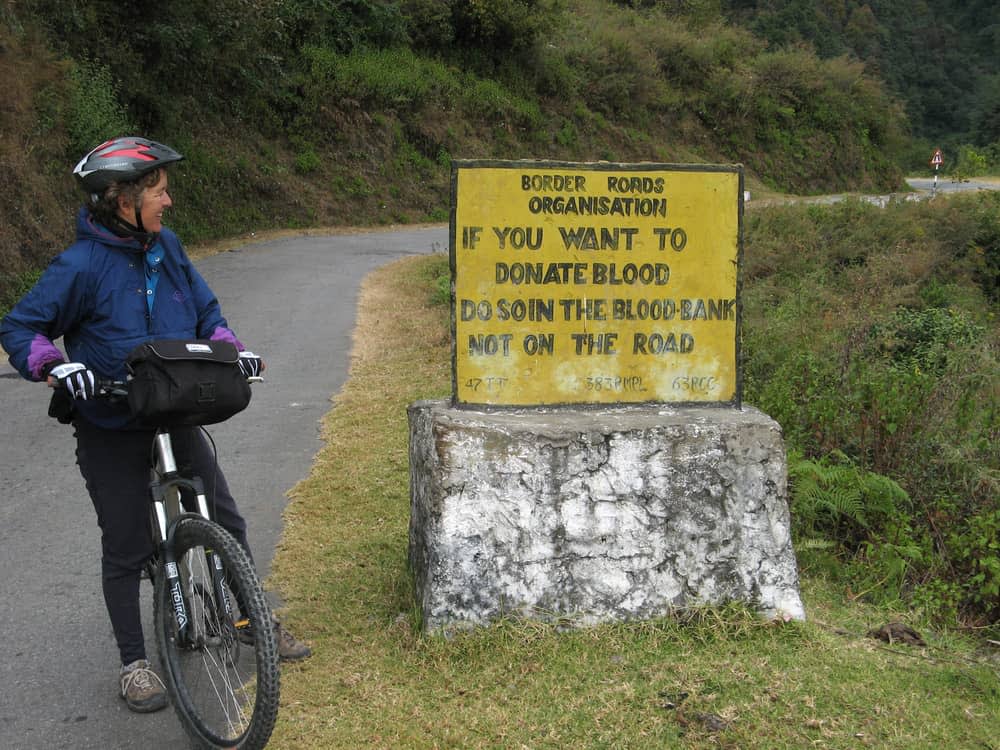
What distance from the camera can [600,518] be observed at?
3830 millimetres

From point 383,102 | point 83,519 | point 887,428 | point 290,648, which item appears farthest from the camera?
point 383,102

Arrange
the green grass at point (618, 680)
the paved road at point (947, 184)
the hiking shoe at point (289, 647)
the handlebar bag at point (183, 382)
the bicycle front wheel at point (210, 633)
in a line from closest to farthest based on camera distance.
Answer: the bicycle front wheel at point (210, 633) → the handlebar bag at point (183, 382) → the green grass at point (618, 680) → the hiking shoe at point (289, 647) → the paved road at point (947, 184)

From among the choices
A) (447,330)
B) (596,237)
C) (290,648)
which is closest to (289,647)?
(290,648)

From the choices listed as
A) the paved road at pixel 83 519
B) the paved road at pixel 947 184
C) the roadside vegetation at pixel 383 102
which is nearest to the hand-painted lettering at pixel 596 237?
the paved road at pixel 83 519

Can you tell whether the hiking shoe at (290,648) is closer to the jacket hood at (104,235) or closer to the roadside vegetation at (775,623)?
the roadside vegetation at (775,623)

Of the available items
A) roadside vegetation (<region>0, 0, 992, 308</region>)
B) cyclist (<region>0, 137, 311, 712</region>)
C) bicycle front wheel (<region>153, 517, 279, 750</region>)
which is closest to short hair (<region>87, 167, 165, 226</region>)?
cyclist (<region>0, 137, 311, 712</region>)

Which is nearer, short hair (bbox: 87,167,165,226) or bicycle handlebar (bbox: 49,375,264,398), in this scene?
bicycle handlebar (bbox: 49,375,264,398)

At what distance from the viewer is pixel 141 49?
1883 cm

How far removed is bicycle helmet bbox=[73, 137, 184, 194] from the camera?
323cm

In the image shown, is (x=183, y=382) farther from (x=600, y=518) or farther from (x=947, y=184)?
(x=947, y=184)

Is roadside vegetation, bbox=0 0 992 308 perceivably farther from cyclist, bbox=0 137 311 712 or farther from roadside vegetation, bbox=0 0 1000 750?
cyclist, bbox=0 137 311 712

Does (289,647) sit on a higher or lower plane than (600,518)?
lower

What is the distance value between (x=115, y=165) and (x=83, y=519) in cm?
293

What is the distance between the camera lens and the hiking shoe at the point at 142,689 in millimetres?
3490
